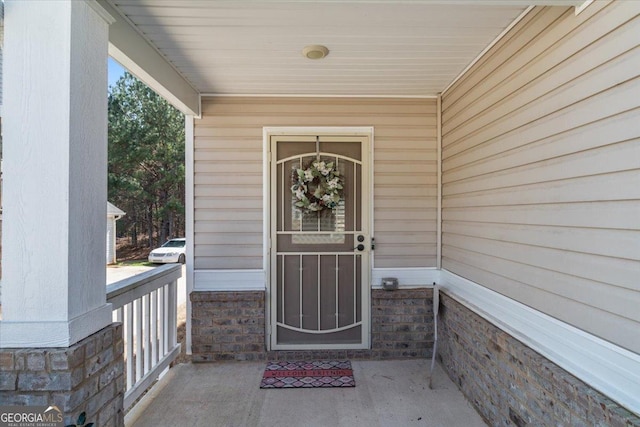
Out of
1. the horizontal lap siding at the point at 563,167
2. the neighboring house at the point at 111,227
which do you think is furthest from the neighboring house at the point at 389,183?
the neighboring house at the point at 111,227

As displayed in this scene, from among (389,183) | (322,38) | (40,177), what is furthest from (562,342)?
(40,177)

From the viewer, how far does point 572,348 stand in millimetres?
1575

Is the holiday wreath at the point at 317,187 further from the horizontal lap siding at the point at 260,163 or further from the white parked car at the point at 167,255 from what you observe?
the white parked car at the point at 167,255

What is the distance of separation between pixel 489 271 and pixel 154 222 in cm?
1442

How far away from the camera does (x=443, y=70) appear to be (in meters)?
2.68

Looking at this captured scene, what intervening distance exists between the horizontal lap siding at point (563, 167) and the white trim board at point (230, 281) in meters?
1.86

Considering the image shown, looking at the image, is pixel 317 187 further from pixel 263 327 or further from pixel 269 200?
pixel 263 327

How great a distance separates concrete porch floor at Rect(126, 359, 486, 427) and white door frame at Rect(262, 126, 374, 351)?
43 centimetres

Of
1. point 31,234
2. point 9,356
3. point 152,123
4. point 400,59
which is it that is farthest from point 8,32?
point 152,123

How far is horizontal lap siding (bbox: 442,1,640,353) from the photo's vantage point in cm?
133

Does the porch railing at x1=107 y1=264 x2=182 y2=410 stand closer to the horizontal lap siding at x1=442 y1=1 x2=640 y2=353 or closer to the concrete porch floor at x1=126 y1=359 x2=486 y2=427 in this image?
the concrete porch floor at x1=126 y1=359 x2=486 y2=427

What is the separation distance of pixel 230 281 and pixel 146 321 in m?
0.79

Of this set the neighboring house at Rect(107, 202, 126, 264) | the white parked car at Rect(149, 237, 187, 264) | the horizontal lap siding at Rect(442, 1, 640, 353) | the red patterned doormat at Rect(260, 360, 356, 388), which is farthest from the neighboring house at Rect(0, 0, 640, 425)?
the white parked car at Rect(149, 237, 187, 264)

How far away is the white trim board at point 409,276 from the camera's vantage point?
3254 millimetres
